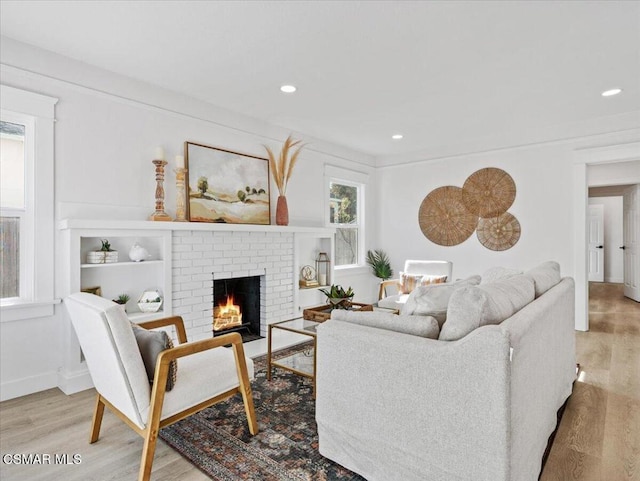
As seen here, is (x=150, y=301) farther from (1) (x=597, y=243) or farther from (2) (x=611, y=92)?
(1) (x=597, y=243)

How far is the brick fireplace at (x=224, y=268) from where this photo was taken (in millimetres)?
3375

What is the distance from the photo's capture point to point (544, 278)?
8.00 feet

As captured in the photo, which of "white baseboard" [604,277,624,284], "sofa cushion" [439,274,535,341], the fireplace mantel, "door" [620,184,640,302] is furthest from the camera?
"white baseboard" [604,277,624,284]

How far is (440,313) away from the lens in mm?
1833

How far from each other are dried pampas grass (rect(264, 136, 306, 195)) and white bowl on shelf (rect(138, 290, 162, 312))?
1.80 m

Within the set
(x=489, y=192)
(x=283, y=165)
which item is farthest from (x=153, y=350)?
(x=489, y=192)

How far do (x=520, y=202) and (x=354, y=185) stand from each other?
2.37 meters

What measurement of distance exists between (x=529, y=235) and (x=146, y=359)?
15.3 ft

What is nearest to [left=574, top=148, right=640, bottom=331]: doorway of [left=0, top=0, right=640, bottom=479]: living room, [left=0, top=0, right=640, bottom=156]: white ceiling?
[left=0, top=0, right=640, bottom=479]: living room

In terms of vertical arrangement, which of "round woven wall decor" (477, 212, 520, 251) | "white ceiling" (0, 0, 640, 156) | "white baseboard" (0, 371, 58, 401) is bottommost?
"white baseboard" (0, 371, 58, 401)

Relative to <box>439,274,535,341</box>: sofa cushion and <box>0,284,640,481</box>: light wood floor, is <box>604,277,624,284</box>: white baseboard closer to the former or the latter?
<box>0,284,640,481</box>: light wood floor

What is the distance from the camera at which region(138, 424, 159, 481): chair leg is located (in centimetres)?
165

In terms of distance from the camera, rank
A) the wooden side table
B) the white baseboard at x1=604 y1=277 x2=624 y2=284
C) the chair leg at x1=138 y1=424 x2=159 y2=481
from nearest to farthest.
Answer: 1. the chair leg at x1=138 y1=424 x2=159 y2=481
2. the wooden side table
3. the white baseboard at x1=604 y1=277 x2=624 y2=284

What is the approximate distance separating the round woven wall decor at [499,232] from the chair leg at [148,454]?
4660mm
